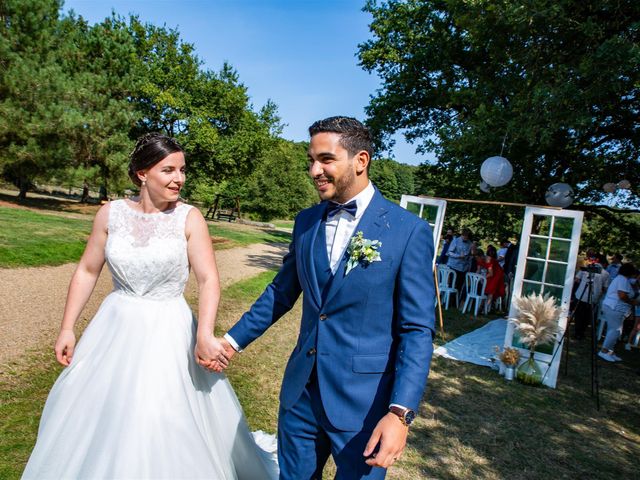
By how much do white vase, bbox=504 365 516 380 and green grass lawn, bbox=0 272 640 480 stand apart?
0.14 metres

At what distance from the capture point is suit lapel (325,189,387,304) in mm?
1978

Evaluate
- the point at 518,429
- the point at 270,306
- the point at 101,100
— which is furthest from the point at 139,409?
the point at 101,100

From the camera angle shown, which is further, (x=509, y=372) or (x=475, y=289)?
(x=475, y=289)

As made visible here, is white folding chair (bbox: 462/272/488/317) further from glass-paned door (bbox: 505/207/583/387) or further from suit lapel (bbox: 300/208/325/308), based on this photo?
suit lapel (bbox: 300/208/325/308)

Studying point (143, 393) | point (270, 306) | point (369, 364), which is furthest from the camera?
point (270, 306)

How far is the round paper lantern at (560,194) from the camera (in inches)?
388

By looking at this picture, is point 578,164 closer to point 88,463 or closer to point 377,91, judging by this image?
point 377,91

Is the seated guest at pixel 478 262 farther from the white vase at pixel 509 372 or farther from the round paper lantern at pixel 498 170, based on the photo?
the white vase at pixel 509 372

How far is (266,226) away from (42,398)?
30.9 meters

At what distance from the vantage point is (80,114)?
706 inches

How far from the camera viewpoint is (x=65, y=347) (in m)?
2.52

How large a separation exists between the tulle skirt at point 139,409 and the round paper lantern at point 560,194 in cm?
994

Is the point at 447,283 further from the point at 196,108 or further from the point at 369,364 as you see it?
the point at 196,108

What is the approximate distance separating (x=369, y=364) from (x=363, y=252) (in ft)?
1.76
